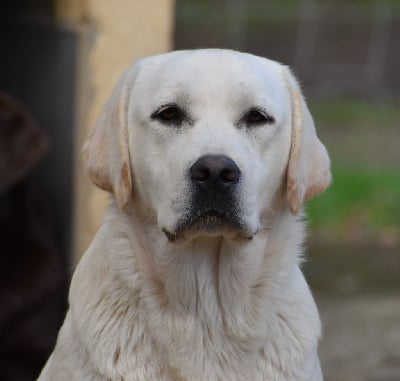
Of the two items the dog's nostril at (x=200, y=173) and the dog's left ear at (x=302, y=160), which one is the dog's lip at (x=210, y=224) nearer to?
the dog's nostril at (x=200, y=173)

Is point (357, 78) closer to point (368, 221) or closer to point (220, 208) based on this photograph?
point (368, 221)

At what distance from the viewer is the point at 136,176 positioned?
386cm

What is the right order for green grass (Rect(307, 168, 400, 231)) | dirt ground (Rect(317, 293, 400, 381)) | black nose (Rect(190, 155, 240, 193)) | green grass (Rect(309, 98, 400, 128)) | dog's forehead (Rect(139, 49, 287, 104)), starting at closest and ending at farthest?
black nose (Rect(190, 155, 240, 193)), dog's forehead (Rect(139, 49, 287, 104)), dirt ground (Rect(317, 293, 400, 381)), green grass (Rect(307, 168, 400, 231)), green grass (Rect(309, 98, 400, 128))

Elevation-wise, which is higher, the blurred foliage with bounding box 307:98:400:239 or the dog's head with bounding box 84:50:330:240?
the dog's head with bounding box 84:50:330:240

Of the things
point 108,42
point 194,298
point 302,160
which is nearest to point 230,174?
point 302,160

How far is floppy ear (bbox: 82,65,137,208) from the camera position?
3.83m

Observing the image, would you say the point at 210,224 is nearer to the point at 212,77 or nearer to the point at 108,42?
the point at 212,77

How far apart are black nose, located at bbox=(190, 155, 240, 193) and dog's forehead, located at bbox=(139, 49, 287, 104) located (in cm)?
30

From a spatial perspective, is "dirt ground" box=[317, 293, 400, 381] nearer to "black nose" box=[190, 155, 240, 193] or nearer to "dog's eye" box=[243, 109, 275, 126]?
"dog's eye" box=[243, 109, 275, 126]

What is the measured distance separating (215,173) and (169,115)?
14.3 inches

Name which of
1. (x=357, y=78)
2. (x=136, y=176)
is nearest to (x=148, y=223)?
(x=136, y=176)

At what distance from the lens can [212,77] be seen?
3729 millimetres

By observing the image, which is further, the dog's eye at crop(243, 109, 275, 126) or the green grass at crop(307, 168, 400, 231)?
the green grass at crop(307, 168, 400, 231)

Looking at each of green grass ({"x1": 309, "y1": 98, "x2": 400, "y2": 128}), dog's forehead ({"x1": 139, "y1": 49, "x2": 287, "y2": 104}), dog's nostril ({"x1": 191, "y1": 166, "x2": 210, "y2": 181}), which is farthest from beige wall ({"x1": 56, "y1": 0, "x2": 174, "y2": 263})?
green grass ({"x1": 309, "y1": 98, "x2": 400, "y2": 128})
